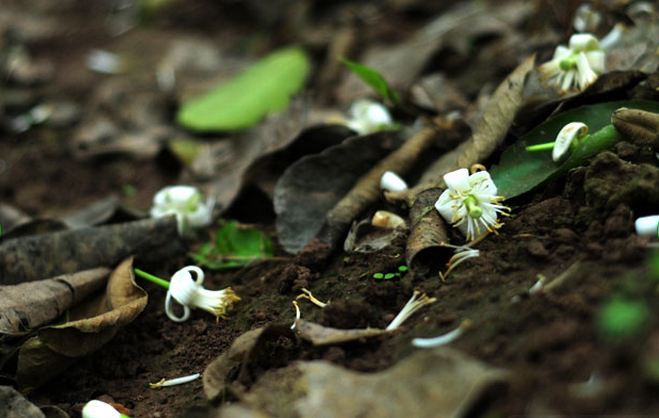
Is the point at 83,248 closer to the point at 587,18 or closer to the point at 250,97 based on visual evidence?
the point at 250,97

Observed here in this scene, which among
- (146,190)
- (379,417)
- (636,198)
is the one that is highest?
(636,198)

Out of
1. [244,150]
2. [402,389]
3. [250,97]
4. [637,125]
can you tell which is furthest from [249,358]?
[250,97]

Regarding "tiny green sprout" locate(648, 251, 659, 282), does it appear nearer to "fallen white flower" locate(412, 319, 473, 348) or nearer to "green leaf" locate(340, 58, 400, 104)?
"fallen white flower" locate(412, 319, 473, 348)

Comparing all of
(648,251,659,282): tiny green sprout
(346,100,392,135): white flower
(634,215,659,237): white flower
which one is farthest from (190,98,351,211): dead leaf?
(648,251,659,282): tiny green sprout

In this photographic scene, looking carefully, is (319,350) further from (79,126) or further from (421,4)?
(421,4)

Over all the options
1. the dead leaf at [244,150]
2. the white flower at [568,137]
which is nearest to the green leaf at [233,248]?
the dead leaf at [244,150]

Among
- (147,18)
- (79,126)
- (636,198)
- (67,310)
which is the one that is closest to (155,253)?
(67,310)
